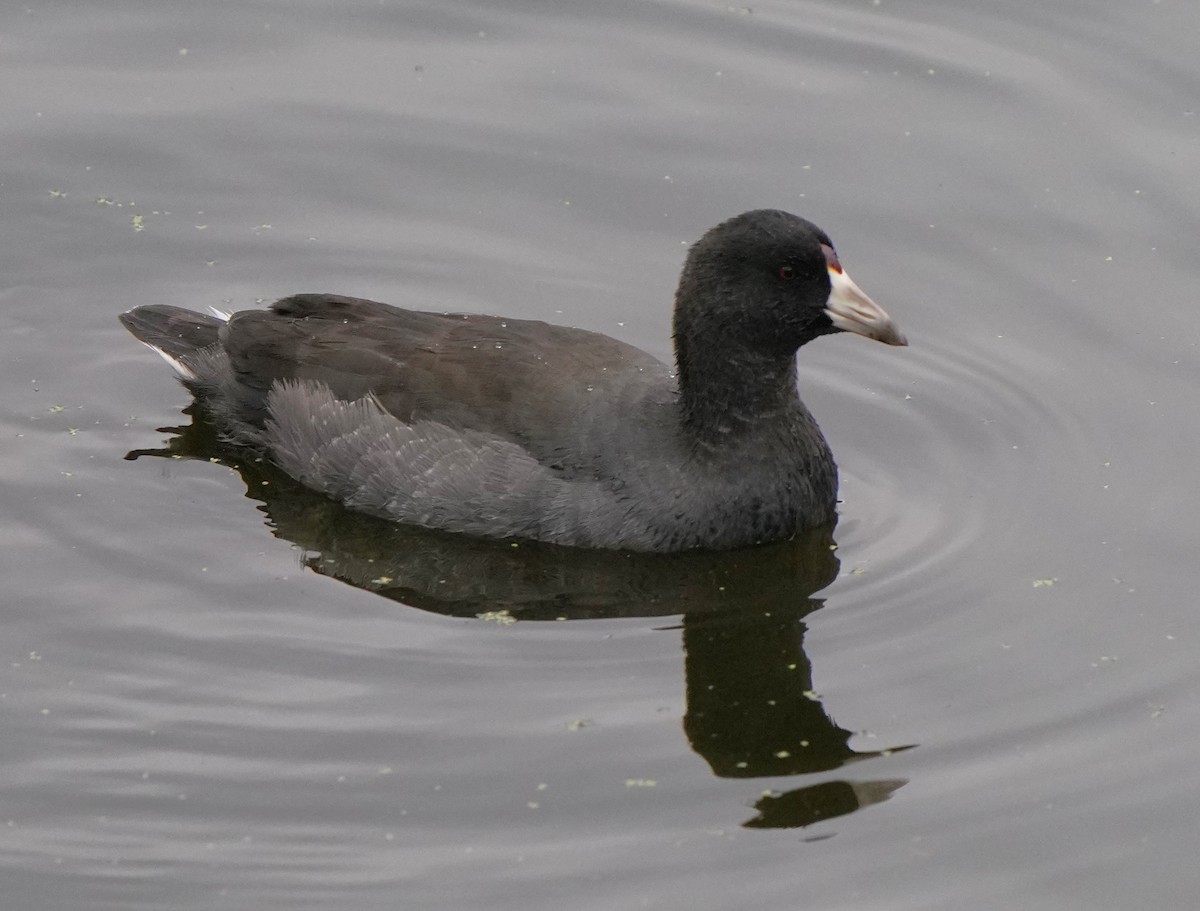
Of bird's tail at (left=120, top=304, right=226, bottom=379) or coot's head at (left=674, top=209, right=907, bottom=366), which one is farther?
bird's tail at (left=120, top=304, right=226, bottom=379)

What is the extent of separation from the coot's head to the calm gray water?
3.04ft

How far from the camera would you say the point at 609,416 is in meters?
9.12

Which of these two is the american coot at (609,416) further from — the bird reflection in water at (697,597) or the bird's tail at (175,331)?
the bird's tail at (175,331)

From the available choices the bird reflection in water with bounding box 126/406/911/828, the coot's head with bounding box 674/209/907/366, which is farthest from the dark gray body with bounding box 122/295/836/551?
the coot's head with bounding box 674/209/907/366

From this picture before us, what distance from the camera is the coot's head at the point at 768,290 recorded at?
9.01 meters

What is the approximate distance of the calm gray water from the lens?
7.21 m

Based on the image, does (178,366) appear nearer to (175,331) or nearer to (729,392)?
(175,331)

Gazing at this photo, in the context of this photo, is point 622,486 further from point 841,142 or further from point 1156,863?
point 841,142

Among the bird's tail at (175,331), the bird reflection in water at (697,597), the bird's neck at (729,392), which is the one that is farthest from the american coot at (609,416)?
the bird's tail at (175,331)

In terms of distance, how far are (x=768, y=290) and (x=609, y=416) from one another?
88 centimetres

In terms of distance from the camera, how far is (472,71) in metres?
12.6

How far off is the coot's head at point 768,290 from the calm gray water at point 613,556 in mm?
928

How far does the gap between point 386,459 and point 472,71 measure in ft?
13.0

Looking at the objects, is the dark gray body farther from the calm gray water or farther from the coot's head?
the coot's head
